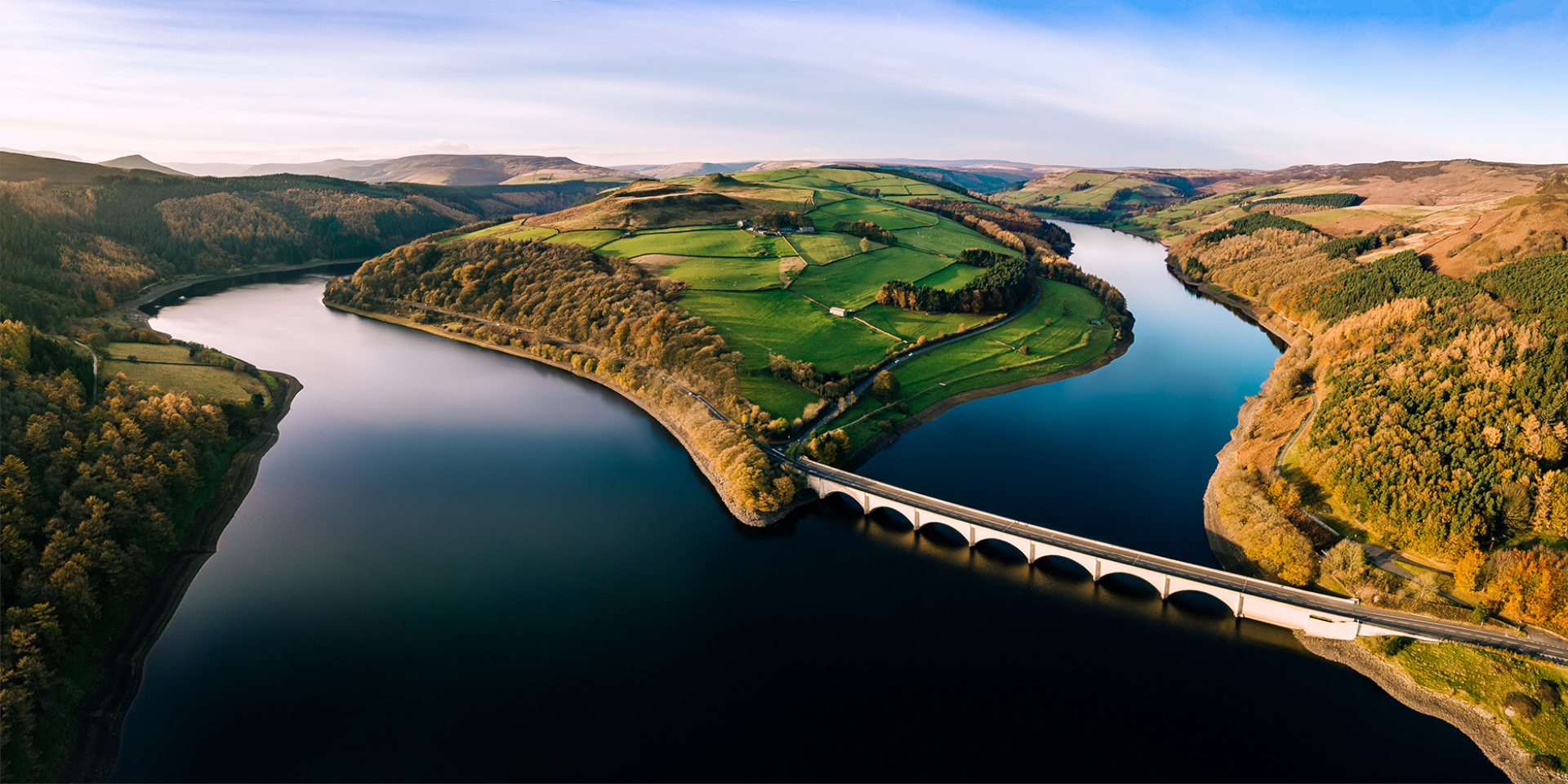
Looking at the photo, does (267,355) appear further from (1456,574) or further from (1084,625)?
(1456,574)

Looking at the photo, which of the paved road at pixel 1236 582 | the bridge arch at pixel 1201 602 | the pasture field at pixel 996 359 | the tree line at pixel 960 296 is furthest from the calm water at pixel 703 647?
the tree line at pixel 960 296

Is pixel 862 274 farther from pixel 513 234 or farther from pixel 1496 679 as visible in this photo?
pixel 1496 679

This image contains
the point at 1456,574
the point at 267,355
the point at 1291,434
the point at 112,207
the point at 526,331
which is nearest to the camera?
the point at 1456,574

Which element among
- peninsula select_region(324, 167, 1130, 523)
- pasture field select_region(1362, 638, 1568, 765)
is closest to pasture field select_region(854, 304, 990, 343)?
peninsula select_region(324, 167, 1130, 523)

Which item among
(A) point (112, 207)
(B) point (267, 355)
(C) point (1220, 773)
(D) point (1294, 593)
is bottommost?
(C) point (1220, 773)

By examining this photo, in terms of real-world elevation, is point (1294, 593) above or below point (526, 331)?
below

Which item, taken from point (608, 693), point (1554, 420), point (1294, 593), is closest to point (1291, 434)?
point (1554, 420)

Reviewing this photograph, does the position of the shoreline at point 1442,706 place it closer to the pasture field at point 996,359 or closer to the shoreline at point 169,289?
the pasture field at point 996,359
